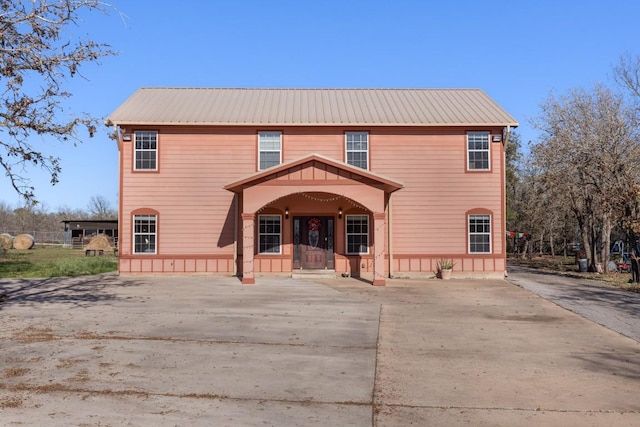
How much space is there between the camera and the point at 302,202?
2088 cm

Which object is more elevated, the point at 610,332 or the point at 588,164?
the point at 588,164

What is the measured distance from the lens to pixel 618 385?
23.3 ft

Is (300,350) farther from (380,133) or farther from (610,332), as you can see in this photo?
(380,133)

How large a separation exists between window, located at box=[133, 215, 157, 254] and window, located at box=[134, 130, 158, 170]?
1874 mm

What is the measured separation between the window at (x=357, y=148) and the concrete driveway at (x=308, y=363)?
751cm

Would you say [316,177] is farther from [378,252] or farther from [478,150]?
[478,150]

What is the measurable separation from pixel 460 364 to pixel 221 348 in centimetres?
369

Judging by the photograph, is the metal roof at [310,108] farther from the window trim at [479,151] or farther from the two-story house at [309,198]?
the window trim at [479,151]

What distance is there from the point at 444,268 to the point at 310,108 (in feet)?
26.4

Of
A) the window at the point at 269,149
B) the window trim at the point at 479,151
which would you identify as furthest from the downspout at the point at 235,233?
the window trim at the point at 479,151

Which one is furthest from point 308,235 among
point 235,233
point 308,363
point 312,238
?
point 308,363

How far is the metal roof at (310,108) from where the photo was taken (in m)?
20.9

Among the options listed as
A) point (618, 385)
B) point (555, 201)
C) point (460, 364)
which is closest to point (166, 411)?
point (460, 364)

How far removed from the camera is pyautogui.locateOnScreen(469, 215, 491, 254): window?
20.9 meters
